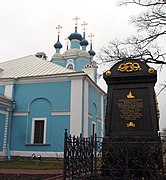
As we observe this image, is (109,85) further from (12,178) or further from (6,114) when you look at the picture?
(6,114)

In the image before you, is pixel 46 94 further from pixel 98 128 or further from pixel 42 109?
pixel 98 128

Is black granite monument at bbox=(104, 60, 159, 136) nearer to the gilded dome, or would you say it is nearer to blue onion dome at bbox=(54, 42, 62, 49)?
the gilded dome

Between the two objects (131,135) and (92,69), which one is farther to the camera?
(92,69)

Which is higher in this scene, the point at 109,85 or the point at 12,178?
the point at 109,85

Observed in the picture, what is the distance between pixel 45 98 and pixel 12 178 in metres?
10.4

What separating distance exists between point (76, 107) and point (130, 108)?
1169 cm

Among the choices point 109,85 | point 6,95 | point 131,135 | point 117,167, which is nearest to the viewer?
point 117,167

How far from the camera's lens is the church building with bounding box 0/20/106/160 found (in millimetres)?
18547

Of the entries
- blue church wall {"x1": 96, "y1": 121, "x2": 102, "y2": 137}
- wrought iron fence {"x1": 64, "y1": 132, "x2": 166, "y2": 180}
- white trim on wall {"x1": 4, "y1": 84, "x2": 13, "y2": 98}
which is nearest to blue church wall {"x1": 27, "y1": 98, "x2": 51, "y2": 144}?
white trim on wall {"x1": 4, "y1": 84, "x2": 13, "y2": 98}

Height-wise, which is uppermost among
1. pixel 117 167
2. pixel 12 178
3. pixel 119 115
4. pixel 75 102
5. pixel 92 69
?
pixel 92 69

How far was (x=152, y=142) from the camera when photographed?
626 centimetres

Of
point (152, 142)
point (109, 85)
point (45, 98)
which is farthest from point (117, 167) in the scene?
point (45, 98)

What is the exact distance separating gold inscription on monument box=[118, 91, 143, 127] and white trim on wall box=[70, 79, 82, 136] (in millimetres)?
11356

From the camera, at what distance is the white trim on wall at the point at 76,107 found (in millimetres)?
18203
